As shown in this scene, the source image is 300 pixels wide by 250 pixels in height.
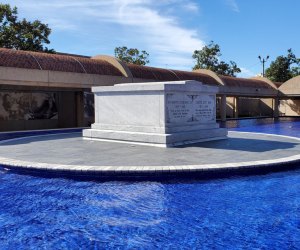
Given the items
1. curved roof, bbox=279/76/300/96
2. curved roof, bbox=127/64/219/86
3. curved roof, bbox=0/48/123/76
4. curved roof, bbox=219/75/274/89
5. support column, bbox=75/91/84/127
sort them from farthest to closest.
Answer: curved roof, bbox=279/76/300/96, curved roof, bbox=219/75/274/89, curved roof, bbox=127/64/219/86, support column, bbox=75/91/84/127, curved roof, bbox=0/48/123/76

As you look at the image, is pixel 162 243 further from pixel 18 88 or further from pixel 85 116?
pixel 85 116

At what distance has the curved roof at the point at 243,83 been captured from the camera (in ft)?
113

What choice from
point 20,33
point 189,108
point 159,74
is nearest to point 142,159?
point 189,108

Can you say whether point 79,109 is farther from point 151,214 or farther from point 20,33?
point 151,214

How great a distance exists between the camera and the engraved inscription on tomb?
1342 centimetres

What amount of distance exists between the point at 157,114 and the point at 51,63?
11.1m

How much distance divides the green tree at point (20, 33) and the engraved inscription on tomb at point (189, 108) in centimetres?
2259

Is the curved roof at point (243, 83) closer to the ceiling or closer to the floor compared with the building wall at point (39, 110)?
closer to the ceiling

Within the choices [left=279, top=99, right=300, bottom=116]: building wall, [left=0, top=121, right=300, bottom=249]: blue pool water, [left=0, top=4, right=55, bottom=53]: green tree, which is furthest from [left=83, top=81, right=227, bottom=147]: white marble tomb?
[left=279, top=99, right=300, bottom=116]: building wall

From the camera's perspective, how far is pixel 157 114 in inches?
528

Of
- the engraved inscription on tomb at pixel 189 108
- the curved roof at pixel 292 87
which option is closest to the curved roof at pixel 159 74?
the engraved inscription on tomb at pixel 189 108

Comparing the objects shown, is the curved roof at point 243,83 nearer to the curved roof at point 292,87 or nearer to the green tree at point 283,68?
the curved roof at point 292,87

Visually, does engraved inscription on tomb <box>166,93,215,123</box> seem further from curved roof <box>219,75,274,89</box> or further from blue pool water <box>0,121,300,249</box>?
curved roof <box>219,75,274,89</box>

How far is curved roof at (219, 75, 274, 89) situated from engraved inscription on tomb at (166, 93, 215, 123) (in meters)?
19.1
